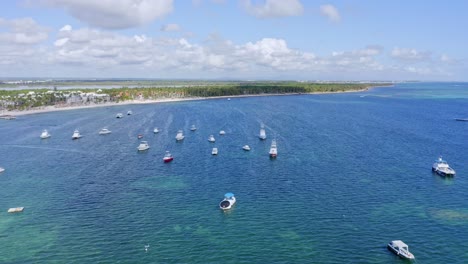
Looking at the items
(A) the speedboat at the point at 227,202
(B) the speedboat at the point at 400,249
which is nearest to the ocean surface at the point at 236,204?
(B) the speedboat at the point at 400,249

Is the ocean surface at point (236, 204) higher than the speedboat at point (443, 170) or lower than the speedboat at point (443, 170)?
lower

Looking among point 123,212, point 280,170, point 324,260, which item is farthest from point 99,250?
point 280,170

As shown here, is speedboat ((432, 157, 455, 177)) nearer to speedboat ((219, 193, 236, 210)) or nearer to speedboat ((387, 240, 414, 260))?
speedboat ((387, 240, 414, 260))

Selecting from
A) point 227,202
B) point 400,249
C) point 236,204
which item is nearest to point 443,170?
point 400,249

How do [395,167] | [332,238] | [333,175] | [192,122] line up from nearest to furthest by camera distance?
1. [332,238]
2. [333,175]
3. [395,167]
4. [192,122]

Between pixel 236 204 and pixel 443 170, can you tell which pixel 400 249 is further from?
pixel 443 170

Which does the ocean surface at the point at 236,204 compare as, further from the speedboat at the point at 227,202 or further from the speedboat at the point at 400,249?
the speedboat at the point at 227,202

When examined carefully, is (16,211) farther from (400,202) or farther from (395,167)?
(395,167)
